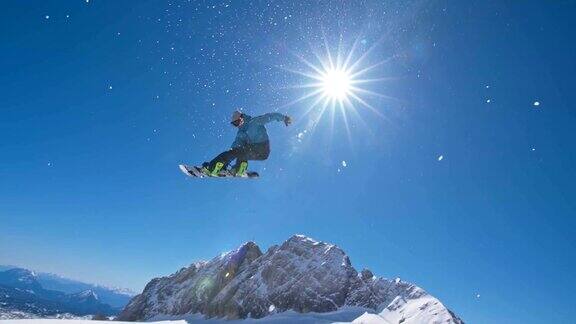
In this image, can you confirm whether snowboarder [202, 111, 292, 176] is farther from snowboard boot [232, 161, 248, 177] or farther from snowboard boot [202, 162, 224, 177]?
snowboard boot [232, 161, 248, 177]

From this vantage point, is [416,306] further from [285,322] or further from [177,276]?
[177,276]

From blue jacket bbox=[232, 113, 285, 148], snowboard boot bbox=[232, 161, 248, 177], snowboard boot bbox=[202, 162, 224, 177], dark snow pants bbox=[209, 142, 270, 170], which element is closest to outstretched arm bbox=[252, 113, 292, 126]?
blue jacket bbox=[232, 113, 285, 148]

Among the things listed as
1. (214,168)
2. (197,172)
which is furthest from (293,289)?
(214,168)

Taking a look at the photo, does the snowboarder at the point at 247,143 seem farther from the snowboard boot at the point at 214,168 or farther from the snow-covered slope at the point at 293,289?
the snow-covered slope at the point at 293,289

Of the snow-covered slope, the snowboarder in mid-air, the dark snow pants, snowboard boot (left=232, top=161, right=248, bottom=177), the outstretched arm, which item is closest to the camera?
Answer: the outstretched arm

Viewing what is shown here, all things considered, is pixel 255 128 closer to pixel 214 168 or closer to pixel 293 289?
pixel 214 168

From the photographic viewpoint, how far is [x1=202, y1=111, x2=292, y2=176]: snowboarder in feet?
51.0

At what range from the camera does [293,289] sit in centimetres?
10012

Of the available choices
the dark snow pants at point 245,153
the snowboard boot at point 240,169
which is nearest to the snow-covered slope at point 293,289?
the snowboard boot at point 240,169

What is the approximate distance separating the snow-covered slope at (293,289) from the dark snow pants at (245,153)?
72.0m

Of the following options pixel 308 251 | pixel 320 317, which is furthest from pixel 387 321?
pixel 308 251

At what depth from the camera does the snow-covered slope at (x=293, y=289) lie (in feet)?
295

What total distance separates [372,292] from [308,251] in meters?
22.6

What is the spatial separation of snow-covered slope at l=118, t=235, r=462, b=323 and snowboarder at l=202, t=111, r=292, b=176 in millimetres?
72143
